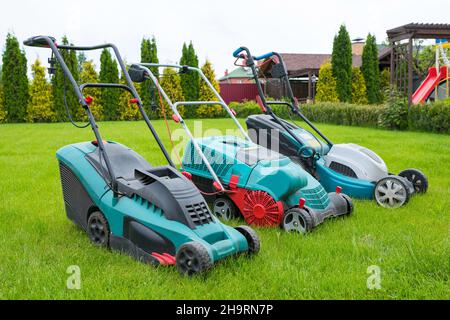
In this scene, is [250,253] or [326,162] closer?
[250,253]

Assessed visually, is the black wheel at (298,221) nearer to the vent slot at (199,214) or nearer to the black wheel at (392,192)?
the vent slot at (199,214)

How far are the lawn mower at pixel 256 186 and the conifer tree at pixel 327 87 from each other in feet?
61.1

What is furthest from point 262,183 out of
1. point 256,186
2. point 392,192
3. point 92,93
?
point 92,93

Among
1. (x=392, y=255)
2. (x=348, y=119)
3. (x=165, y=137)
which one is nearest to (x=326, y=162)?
(x=392, y=255)

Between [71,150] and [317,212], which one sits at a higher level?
[71,150]

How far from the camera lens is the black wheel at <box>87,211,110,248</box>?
11.0ft

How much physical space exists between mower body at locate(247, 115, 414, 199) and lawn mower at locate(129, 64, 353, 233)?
70 cm

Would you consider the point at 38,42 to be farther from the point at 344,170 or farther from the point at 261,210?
the point at 344,170

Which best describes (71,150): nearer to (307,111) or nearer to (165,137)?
(165,137)

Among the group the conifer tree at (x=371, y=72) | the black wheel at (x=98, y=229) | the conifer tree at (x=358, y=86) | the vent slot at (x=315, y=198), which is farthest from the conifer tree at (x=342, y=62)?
the black wheel at (x=98, y=229)

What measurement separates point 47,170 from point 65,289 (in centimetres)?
457

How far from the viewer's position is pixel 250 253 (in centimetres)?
322

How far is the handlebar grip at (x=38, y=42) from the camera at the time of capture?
380 centimetres
